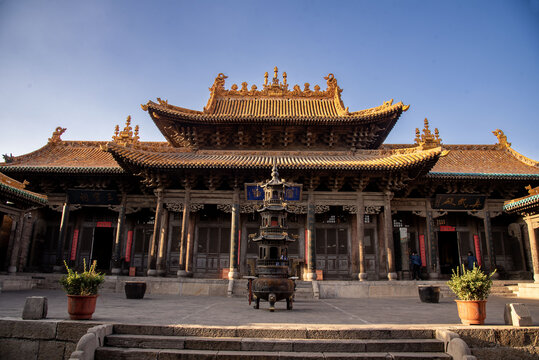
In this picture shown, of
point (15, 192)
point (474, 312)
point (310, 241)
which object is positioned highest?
point (15, 192)

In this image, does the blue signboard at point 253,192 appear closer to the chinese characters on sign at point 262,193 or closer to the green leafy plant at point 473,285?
the chinese characters on sign at point 262,193

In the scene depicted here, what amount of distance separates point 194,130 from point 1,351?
39.9 feet

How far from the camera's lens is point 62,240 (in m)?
16.1

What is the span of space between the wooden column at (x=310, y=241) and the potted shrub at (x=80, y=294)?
31.3ft

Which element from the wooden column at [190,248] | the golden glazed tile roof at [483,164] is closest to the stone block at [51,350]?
the wooden column at [190,248]

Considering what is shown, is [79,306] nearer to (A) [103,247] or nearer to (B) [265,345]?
(B) [265,345]

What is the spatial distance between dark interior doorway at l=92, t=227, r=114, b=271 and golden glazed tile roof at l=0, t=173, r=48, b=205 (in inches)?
256

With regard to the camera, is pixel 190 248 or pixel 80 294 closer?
pixel 80 294

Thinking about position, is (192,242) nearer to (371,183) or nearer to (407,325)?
(371,183)

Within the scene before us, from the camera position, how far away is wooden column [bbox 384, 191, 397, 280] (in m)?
14.4

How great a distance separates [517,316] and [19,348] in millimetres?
8391

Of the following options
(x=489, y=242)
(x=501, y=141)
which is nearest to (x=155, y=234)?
(x=489, y=242)

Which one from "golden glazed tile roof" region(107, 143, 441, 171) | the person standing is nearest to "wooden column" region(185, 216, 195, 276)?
"golden glazed tile roof" region(107, 143, 441, 171)

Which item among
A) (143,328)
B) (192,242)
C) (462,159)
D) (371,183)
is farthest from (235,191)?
(462,159)
